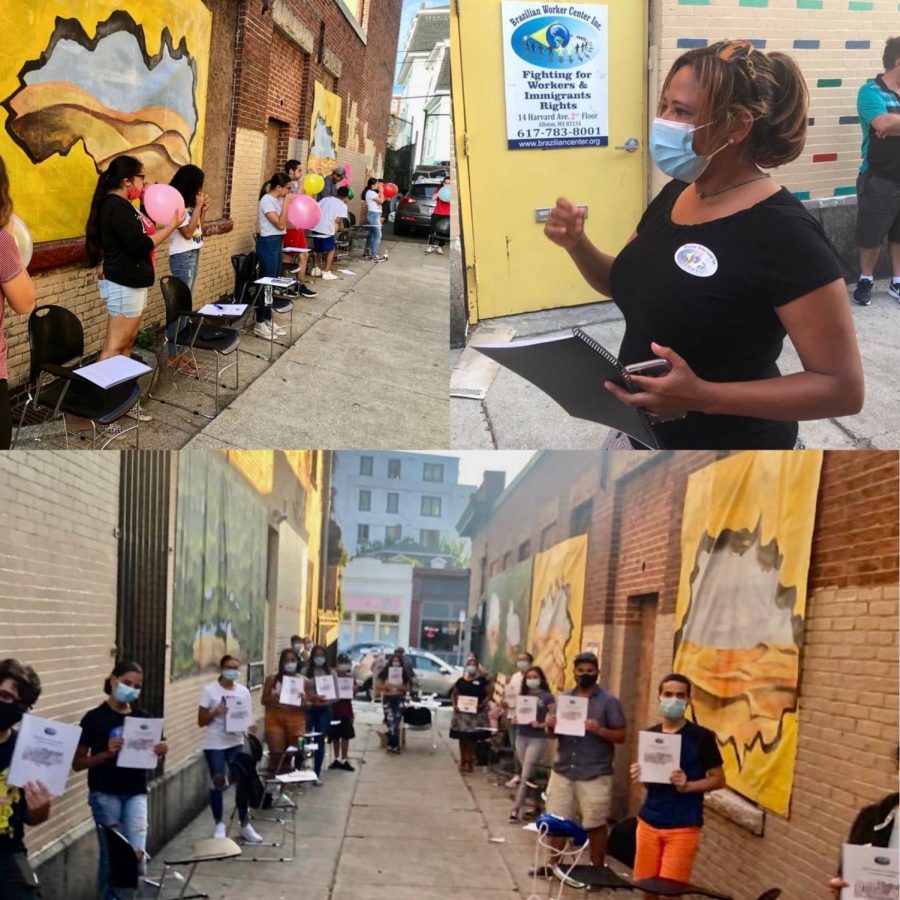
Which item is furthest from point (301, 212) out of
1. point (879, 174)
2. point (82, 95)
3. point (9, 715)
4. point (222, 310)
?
point (879, 174)

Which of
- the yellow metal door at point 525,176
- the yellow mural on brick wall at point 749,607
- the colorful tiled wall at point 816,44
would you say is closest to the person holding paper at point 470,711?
the yellow mural on brick wall at point 749,607

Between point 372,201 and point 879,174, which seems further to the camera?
point 372,201

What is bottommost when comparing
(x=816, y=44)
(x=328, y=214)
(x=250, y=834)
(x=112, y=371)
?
(x=250, y=834)

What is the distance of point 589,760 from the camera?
449 centimetres

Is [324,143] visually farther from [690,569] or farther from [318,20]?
[690,569]

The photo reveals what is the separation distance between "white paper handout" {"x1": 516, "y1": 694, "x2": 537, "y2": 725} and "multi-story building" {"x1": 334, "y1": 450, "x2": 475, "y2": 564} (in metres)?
1.20

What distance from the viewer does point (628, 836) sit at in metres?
4.07

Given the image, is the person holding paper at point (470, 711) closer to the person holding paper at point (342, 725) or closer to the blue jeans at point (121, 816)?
the person holding paper at point (342, 725)

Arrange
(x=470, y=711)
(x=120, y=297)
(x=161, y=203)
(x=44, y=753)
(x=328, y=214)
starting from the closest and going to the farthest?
(x=44, y=753)
(x=120, y=297)
(x=161, y=203)
(x=470, y=711)
(x=328, y=214)

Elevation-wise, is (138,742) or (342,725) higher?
(138,742)

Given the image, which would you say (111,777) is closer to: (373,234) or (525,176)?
(525,176)

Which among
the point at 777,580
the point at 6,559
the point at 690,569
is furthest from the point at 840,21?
the point at 6,559

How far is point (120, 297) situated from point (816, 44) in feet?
11.4

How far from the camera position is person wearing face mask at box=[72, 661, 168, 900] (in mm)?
3844
